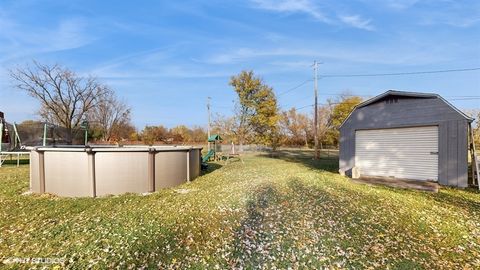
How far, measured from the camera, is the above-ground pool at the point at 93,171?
751 centimetres

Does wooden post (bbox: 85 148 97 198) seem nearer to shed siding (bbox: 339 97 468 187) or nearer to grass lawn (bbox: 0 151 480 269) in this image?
grass lawn (bbox: 0 151 480 269)

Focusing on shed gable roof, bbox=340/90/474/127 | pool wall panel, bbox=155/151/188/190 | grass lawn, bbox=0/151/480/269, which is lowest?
grass lawn, bbox=0/151/480/269

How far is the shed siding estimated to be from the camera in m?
9.25

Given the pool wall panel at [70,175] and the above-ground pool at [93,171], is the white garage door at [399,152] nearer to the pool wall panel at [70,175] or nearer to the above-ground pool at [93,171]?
the above-ground pool at [93,171]

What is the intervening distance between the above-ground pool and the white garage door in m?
8.98

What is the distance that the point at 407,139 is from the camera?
10.7m

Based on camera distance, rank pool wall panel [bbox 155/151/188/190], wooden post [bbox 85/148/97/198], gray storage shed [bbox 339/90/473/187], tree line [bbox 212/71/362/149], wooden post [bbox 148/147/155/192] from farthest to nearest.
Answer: tree line [bbox 212/71/362/149], gray storage shed [bbox 339/90/473/187], pool wall panel [bbox 155/151/188/190], wooden post [bbox 148/147/155/192], wooden post [bbox 85/148/97/198]

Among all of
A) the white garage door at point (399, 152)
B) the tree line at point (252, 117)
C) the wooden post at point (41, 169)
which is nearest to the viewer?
the wooden post at point (41, 169)

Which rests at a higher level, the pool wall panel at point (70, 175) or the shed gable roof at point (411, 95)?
the shed gable roof at point (411, 95)

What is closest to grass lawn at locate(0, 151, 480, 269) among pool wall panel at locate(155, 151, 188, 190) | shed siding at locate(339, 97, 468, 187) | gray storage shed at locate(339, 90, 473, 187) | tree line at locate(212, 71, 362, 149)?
pool wall panel at locate(155, 151, 188, 190)

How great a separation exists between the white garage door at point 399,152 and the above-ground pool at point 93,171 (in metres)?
8.98

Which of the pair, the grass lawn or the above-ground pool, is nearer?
the grass lawn

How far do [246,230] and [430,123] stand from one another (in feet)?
29.8

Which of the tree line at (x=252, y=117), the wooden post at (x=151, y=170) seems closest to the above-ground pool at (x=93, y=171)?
the wooden post at (x=151, y=170)
